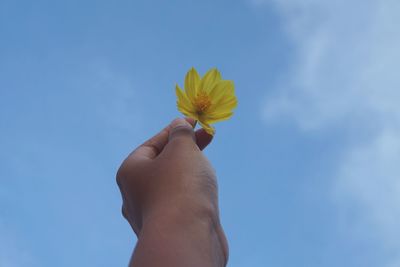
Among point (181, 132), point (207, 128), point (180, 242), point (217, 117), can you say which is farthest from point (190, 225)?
point (217, 117)

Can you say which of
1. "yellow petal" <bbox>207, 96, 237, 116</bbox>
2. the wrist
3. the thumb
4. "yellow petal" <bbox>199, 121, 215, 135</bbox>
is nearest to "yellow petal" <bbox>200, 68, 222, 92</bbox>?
"yellow petal" <bbox>207, 96, 237, 116</bbox>

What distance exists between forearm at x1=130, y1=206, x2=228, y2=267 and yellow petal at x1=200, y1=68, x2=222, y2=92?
0.95m

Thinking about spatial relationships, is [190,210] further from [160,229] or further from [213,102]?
[213,102]

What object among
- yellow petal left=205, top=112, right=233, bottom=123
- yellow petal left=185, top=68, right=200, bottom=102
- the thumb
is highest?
yellow petal left=185, top=68, right=200, bottom=102

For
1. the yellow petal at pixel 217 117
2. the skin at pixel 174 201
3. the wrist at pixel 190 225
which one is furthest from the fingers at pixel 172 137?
the wrist at pixel 190 225

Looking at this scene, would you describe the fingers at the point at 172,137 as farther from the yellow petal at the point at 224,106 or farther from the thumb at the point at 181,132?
the yellow petal at the point at 224,106

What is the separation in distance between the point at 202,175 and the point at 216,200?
0.12 meters

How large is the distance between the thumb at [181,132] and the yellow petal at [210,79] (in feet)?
1.26

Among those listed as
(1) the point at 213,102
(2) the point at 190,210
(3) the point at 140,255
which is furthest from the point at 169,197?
(1) the point at 213,102

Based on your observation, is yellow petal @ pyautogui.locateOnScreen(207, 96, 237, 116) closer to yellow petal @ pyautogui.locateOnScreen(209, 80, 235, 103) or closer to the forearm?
yellow petal @ pyautogui.locateOnScreen(209, 80, 235, 103)

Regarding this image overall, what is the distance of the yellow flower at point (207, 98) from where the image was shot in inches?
102

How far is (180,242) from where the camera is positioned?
1.67m

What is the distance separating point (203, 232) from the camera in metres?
1.79

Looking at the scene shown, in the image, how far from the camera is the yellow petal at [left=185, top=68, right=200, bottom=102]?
2.63 m
